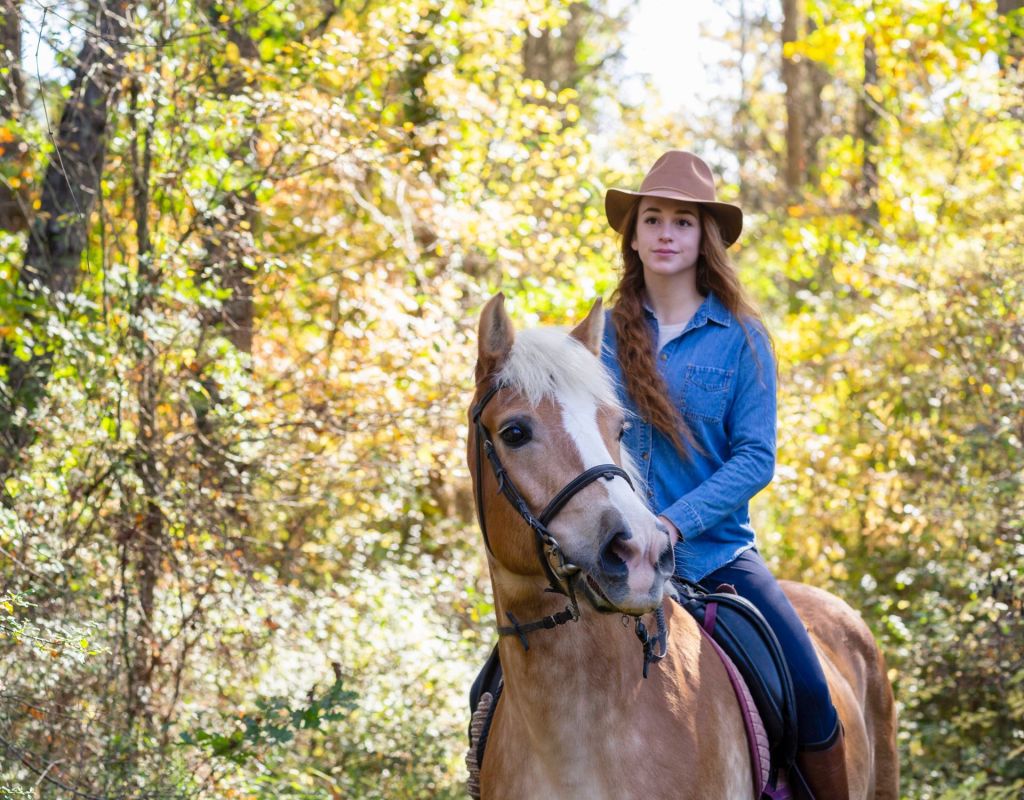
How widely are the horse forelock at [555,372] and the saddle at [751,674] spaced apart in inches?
26.9

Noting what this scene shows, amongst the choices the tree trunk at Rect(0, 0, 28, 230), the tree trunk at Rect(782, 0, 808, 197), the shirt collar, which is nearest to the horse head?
the shirt collar

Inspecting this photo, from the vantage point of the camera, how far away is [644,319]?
13.1ft

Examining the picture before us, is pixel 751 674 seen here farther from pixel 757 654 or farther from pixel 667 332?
pixel 667 332

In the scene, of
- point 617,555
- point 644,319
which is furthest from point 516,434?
point 644,319

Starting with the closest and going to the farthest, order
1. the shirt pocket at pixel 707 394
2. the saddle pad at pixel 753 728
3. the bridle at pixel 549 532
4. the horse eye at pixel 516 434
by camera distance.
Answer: the bridle at pixel 549 532, the horse eye at pixel 516 434, the saddle pad at pixel 753 728, the shirt pocket at pixel 707 394

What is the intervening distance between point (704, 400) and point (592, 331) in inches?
21.5

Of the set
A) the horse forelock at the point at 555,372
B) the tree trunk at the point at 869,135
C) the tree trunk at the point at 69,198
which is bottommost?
the horse forelock at the point at 555,372

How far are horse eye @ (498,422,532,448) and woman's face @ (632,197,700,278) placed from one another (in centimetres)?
121

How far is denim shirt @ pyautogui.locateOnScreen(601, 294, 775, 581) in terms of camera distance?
3.74 meters

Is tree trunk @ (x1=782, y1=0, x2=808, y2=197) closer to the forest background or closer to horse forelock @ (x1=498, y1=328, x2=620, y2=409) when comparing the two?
the forest background

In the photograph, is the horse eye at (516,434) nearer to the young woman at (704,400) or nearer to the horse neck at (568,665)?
the horse neck at (568,665)

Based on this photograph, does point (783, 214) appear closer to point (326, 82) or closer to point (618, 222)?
point (326, 82)

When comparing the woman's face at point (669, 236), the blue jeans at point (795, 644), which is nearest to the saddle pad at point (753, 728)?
the blue jeans at point (795, 644)

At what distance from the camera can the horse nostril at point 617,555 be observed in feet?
8.81
